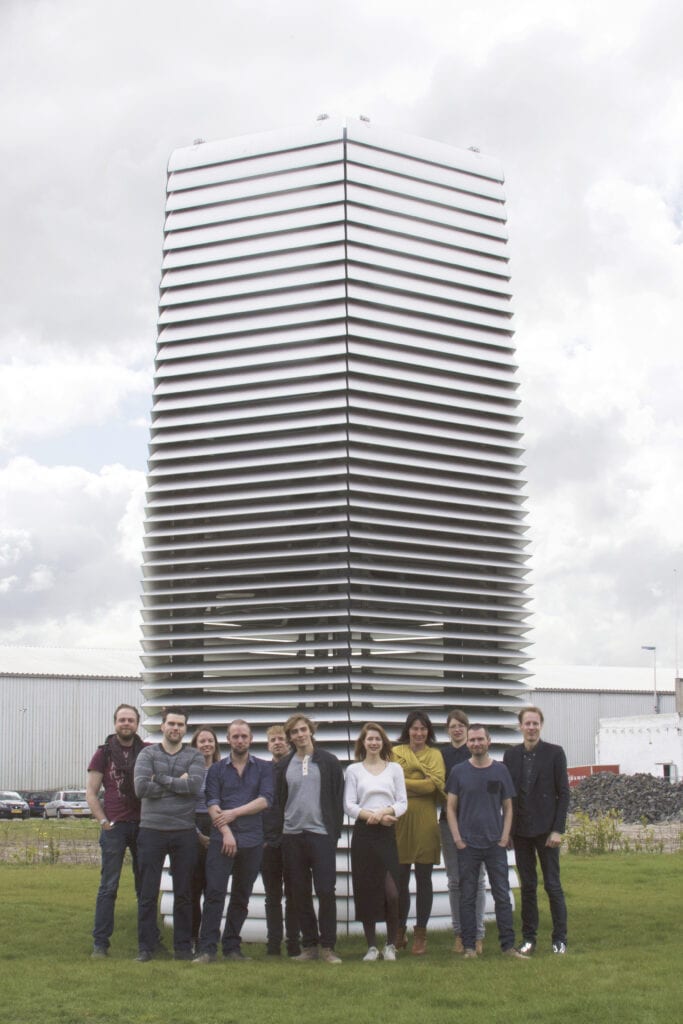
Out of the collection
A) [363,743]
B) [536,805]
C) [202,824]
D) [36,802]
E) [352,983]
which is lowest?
[36,802]

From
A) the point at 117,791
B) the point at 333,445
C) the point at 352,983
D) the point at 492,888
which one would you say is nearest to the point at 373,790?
the point at 492,888

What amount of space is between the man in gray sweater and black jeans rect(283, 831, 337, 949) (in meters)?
0.62

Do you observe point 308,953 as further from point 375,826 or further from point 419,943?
point 375,826

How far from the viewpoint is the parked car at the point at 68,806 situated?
38.2 meters

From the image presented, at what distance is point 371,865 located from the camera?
7.93 meters

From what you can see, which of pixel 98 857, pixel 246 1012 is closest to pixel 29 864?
pixel 98 857

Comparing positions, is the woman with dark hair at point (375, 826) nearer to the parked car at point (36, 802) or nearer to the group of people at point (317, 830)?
the group of people at point (317, 830)

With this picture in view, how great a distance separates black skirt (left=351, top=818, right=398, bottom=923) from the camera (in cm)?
791

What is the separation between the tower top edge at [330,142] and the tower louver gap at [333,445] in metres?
0.02

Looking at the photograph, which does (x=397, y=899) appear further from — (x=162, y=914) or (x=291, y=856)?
(x=162, y=914)

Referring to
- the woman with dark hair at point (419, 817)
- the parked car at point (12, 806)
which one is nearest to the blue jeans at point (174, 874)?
the woman with dark hair at point (419, 817)

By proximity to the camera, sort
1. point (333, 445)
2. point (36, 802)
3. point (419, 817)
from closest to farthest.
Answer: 1. point (419, 817)
2. point (333, 445)
3. point (36, 802)

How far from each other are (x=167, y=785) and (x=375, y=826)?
133 centimetres

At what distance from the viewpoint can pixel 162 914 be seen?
9414mm
